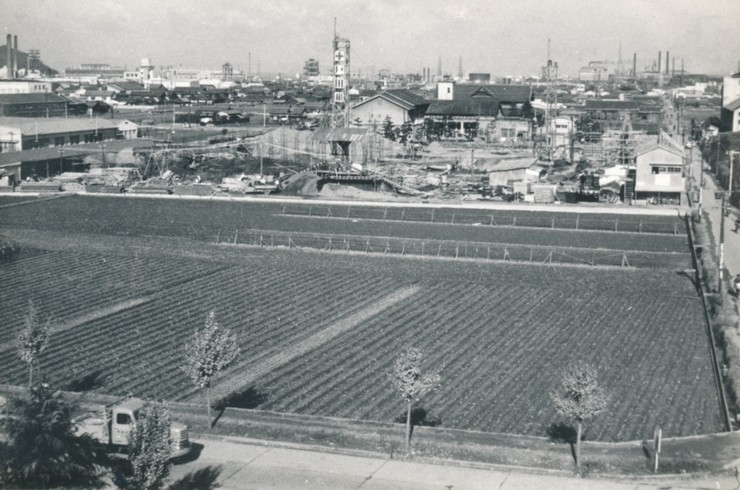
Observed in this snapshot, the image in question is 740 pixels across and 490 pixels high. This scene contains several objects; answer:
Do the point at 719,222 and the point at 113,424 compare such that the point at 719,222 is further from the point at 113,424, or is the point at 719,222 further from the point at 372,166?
the point at 113,424

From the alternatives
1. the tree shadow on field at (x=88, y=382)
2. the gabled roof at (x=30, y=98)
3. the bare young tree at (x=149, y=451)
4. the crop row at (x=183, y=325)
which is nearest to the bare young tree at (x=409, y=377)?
the bare young tree at (x=149, y=451)

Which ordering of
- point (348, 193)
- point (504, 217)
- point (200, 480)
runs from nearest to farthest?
point (200, 480), point (504, 217), point (348, 193)

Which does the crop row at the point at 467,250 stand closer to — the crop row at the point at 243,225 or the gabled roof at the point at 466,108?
the crop row at the point at 243,225

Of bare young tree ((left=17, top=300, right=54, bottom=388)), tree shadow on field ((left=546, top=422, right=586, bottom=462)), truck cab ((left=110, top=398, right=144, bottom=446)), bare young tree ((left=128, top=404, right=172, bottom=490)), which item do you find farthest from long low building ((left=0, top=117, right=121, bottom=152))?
bare young tree ((left=128, top=404, right=172, bottom=490))

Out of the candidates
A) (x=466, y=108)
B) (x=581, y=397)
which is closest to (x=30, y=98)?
(x=466, y=108)

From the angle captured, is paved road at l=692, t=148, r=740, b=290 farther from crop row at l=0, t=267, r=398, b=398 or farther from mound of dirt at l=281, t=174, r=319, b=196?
mound of dirt at l=281, t=174, r=319, b=196

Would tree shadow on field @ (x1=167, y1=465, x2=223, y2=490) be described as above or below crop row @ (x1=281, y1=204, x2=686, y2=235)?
below
